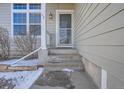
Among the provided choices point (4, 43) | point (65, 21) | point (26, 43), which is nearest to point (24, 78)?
point (26, 43)

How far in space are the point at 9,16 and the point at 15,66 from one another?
173 inches

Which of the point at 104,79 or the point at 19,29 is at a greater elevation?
the point at 19,29

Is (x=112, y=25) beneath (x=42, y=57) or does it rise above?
above

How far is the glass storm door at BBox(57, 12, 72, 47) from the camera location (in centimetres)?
1088

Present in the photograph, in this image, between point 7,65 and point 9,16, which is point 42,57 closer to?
point 7,65

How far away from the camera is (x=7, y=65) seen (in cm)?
721

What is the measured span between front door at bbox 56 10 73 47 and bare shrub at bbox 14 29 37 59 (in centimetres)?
124

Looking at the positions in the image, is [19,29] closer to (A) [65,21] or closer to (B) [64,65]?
(A) [65,21]

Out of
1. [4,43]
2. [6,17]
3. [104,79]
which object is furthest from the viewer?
[6,17]

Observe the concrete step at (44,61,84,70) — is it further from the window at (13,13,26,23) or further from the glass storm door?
the window at (13,13,26,23)

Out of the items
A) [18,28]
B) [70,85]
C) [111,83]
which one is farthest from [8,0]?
[18,28]

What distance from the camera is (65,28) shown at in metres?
10.9

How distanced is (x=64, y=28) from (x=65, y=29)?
0.07m

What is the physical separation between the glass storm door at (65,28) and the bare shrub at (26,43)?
1336mm
